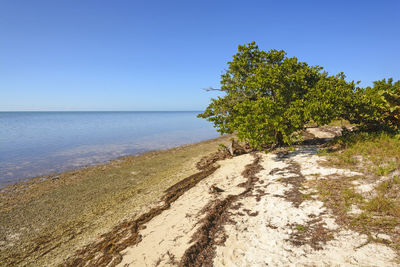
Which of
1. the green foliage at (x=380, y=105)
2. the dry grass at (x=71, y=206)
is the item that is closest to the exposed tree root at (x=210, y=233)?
the dry grass at (x=71, y=206)

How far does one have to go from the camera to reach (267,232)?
645 centimetres

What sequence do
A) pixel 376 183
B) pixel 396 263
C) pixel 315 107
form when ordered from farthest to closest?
pixel 315 107 < pixel 376 183 < pixel 396 263

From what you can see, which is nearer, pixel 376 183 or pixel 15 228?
pixel 376 183

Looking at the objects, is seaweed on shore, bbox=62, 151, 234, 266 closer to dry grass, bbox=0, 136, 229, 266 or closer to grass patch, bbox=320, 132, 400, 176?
dry grass, bbox=0, 136, 229, 266

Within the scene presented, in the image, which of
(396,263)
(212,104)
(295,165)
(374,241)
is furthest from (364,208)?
(212,104)

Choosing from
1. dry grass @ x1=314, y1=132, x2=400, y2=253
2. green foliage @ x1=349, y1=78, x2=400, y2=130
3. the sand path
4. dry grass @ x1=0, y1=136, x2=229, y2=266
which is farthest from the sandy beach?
green foliage @ x1=349, y1=78, x2=400, y2=130

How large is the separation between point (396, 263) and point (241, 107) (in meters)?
10.7

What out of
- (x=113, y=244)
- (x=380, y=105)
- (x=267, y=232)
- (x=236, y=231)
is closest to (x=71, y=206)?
(x=113, y=244)

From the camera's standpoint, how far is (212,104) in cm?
1670

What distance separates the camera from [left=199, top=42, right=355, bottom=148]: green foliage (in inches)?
476

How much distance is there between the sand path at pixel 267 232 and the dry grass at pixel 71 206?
122 inches

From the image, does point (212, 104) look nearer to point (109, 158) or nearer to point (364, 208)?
point (364, 208)

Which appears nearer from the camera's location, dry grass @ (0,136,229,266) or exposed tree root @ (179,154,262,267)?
exposed tree root @ (179,154,262,267)

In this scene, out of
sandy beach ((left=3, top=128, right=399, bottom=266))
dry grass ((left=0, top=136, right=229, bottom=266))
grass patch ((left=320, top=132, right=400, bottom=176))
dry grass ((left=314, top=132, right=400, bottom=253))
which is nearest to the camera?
sandy beach ((left=3, top=128, right=399, bottom=266))
